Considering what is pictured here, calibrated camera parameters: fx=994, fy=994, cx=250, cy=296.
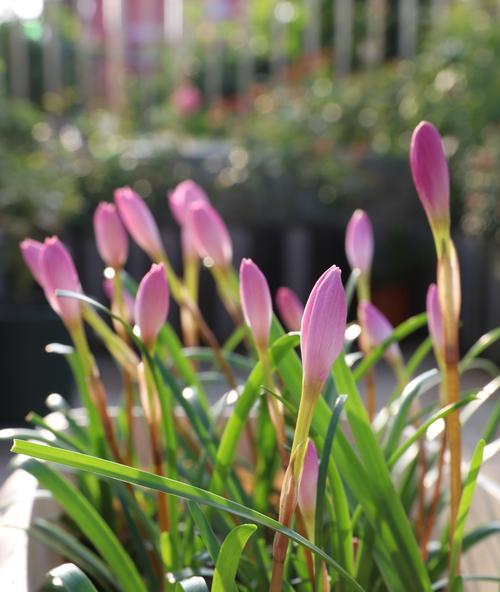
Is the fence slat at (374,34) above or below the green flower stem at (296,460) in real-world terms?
above

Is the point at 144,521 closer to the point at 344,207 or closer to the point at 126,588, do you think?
the point at 126,588

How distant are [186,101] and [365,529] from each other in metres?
4.08

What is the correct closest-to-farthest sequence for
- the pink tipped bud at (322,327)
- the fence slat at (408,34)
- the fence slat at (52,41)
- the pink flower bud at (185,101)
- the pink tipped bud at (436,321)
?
the pink tipped bud at (322,327), the pink tipped bud at (436,321), the pink flower bud at (185,101), the fence slat at (52,41), the fence slat at (408,34)

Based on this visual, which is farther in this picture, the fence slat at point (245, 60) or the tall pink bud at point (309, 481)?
the fence slat at point (245, 60)

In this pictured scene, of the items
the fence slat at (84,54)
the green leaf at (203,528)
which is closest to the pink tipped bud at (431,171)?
the green leaf at (203,528)

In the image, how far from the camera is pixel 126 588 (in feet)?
2.14

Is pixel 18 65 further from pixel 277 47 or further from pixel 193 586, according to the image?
pixel 193 586

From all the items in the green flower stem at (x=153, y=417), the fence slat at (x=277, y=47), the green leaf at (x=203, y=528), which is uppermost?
the fence slat at (x=277, y=47)

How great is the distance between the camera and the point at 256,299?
0.56m

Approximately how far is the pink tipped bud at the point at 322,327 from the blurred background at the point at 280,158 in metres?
2.18

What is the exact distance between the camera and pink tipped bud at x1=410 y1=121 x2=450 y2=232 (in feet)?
1.82

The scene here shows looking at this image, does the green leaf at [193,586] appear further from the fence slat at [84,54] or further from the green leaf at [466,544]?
the fence slat at [84,54]

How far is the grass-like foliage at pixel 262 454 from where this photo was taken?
0.50 meters

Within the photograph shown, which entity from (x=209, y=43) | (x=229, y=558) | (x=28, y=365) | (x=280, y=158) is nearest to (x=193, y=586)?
(x=229, y=558)
